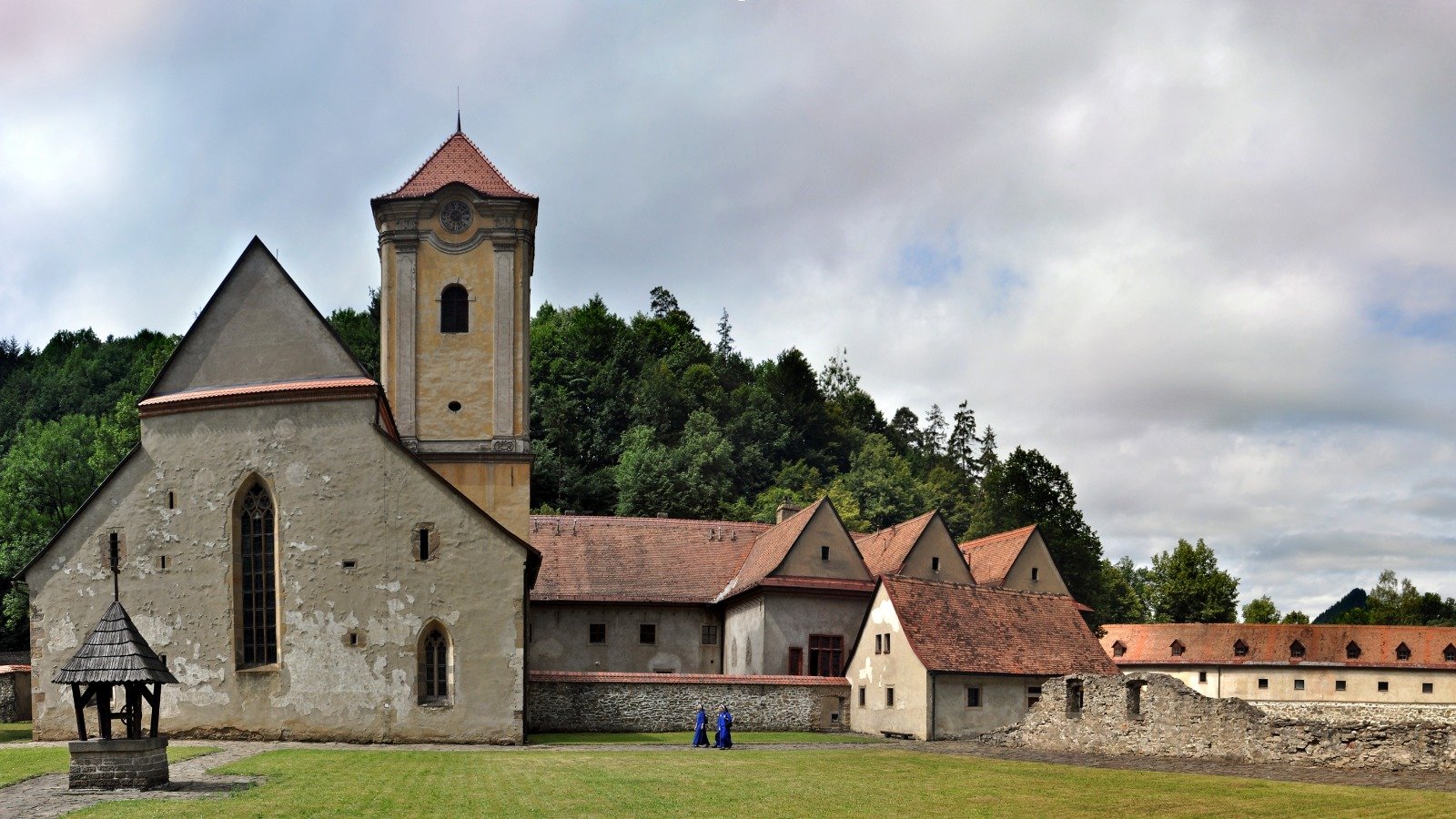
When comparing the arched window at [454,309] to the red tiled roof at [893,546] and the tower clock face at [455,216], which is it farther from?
the red tiled roof at [893,546]

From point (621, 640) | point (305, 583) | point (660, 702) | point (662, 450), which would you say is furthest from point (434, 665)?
point (662, 450)

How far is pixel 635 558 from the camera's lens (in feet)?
164

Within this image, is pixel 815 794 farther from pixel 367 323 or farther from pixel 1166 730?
pixel 367 323

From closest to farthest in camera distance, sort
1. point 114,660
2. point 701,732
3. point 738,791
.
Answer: point 738,791 < point 114,660 < point 701,732

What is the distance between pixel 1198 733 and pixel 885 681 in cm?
1139

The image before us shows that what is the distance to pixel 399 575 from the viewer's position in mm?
32938

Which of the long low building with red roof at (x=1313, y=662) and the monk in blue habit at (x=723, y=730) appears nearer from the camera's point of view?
→ the monk in blue habit at (x=723, y=730)

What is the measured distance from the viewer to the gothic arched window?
32.7 metres

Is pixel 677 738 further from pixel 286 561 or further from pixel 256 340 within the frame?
pixel 256 340

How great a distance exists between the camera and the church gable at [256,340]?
34.3 metres

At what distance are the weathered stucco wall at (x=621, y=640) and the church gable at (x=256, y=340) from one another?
15885 mm

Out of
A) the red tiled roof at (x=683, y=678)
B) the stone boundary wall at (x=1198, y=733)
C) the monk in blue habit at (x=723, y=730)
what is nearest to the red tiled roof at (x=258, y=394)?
the red tiled roof at (x=683, y=678)

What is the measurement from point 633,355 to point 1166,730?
6861cm

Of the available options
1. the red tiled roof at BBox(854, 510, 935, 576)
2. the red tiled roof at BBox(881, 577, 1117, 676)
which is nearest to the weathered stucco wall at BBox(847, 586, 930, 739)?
the red tiled roof at BBox(881, 577, 1117, 676)
